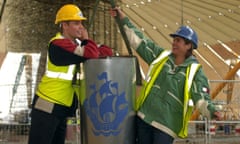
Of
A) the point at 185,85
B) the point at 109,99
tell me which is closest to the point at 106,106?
the point at 109,99

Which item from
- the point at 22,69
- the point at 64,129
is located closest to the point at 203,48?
the point at 22,69

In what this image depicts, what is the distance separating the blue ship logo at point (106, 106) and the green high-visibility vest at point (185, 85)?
0.63 feet

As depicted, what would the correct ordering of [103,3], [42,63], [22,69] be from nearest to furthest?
[103,3], [42,63], [22,69]

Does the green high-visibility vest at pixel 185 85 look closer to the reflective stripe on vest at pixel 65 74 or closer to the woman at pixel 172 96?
the woman at pixel 172 96

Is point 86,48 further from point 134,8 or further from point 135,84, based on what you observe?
point 134,8

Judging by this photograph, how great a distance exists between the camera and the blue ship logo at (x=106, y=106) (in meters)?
2.94

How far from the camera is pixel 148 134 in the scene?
3.12m

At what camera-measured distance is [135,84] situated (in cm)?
309

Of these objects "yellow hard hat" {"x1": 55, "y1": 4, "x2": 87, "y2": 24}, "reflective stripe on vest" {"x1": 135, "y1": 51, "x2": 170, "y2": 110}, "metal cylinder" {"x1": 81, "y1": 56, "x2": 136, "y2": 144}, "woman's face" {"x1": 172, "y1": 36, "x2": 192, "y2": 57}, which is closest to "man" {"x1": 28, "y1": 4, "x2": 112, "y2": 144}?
"yellow hard hat" {"x1": 55, "y1": 4, "x2": 87, "y2": 24}

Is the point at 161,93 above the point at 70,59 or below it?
below

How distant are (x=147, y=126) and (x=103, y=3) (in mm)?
5230

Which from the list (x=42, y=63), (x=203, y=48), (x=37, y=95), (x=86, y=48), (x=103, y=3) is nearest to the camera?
(x=86, y=48)

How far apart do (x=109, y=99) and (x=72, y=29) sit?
531mm

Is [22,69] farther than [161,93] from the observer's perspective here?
Yes
